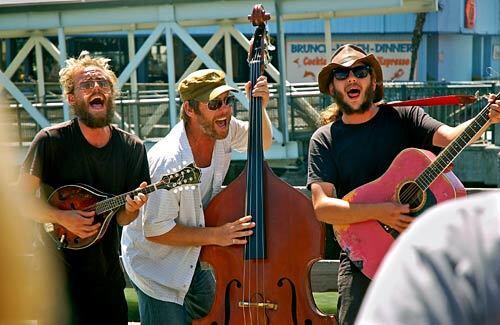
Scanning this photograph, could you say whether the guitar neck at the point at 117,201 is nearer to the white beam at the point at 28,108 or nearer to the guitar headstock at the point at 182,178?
the guitar headstock at the point at 182,178

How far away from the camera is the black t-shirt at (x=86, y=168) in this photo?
12.8 feet

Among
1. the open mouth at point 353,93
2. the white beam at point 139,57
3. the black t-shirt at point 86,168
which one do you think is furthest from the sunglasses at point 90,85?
the white beam at point 139,57

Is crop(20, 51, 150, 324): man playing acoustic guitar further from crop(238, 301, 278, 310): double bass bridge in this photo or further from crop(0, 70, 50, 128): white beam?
crop(0, 70, 50, 128): white beam

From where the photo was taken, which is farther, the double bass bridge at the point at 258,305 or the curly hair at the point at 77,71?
the curly hair at the point at 77,71

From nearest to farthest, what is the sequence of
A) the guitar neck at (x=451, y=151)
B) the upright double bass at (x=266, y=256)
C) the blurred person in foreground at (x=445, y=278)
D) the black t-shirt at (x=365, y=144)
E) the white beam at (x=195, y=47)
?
the blurred person in foreground at (x=445, y=278) → the guitar neck at (x=451, y=151) → the black t-shirt at (x=365, y=144) → the upright double bass at (x=266, y=256) → the white beam at (x=195, y=47)

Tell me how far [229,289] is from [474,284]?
9.13 feet

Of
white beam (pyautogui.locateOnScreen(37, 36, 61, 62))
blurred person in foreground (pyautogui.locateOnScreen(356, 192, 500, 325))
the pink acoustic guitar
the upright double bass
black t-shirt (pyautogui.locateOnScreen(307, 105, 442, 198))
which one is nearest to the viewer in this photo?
blurred person in foreground (pyautogui.locateOnScreen(356, 192, 500, 325))

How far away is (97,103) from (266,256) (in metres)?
1.00

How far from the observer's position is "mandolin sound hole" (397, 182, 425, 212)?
3.54 metres

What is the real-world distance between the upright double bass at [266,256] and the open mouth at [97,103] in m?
0.67

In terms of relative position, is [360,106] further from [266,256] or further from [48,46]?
[48,46]

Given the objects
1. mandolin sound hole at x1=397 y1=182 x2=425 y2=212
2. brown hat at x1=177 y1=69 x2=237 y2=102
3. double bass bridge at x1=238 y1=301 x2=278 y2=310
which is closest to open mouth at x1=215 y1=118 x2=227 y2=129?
brown hat at x1=177 y1=69 x2=237 y2=102

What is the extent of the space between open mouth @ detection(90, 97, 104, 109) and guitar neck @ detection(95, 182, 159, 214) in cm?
41

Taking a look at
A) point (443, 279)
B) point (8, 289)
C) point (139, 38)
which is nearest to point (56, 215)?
point (8, 289)
